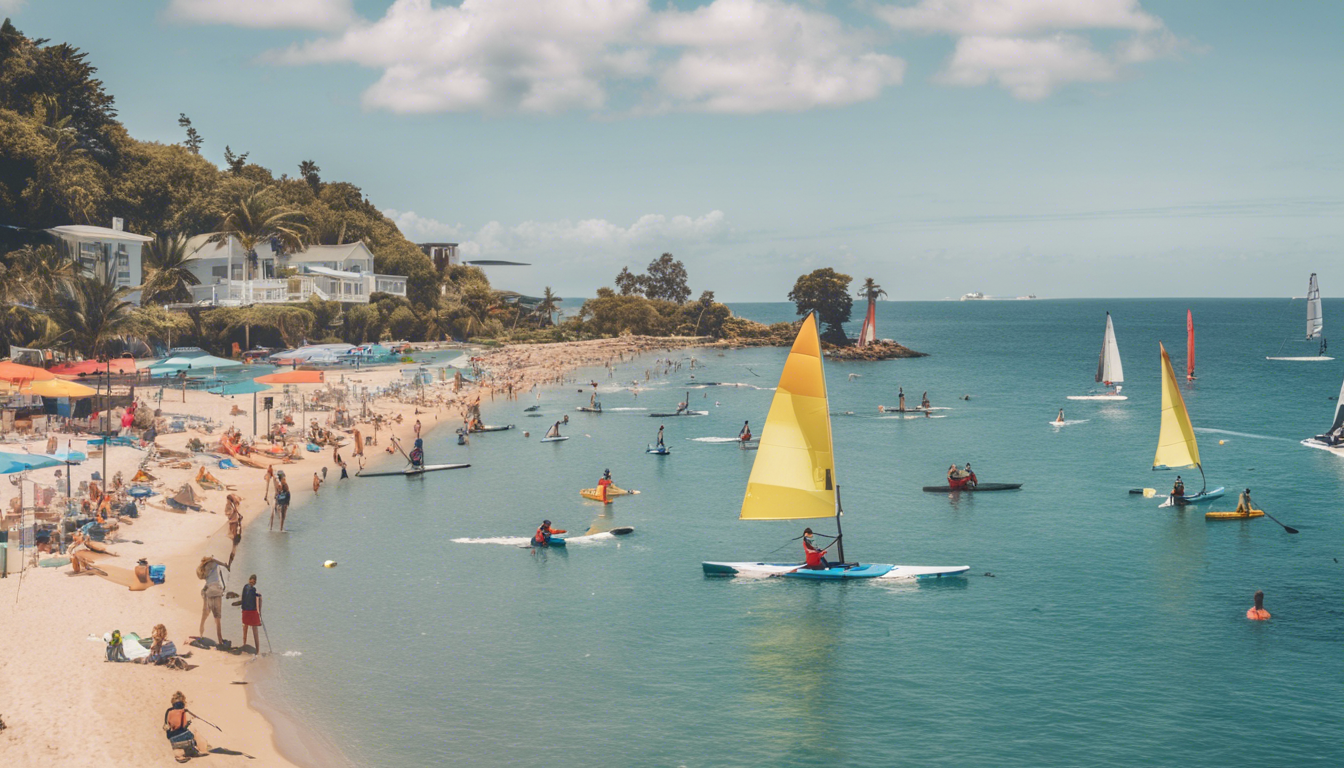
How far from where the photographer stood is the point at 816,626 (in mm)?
27406

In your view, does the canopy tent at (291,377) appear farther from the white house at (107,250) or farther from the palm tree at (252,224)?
the palm tree at (252,224)

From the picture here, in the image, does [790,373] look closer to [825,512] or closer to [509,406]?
[825,512]

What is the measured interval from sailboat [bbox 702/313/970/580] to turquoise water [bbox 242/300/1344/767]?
4.48 feet

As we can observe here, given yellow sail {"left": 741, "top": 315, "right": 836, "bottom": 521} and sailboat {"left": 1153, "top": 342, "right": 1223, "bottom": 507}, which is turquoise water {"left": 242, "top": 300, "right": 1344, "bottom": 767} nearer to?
sailboat {"left": 1153, "top": 342, "right": 1223, "bottom": 507}

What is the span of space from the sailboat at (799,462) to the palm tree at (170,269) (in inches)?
2791

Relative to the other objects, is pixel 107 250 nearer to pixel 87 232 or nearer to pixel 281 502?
pixel 87 232

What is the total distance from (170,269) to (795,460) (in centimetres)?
7720

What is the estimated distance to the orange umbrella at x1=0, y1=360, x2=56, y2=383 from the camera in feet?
133

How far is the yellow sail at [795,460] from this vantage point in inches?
1147

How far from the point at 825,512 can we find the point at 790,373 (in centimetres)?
464

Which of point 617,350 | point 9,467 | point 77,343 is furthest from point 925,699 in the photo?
point 617,350

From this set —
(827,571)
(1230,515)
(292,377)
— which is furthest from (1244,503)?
(292,377)

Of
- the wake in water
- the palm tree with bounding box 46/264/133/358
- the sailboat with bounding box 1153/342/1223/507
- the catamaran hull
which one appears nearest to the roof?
the palm tree with bounding box 46/264/133/358

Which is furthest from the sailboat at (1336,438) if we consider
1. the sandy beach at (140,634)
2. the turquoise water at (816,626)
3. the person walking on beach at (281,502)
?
the person walking on beach at (281,502)
